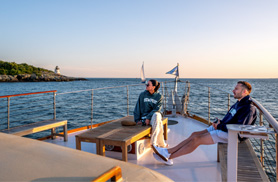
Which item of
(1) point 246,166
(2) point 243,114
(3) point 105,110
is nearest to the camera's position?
(1) point 246,166

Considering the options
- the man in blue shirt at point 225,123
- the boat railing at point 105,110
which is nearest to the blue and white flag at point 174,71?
the boat railing at point 105,110

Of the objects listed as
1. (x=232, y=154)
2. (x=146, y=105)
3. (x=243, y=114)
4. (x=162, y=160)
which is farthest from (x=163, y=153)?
(x=232, y=154)

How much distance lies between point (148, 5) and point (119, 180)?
7.04 meters

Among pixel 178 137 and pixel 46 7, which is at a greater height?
pixel 46 7

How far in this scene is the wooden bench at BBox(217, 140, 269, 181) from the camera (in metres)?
1.65

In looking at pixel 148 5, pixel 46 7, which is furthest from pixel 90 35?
pixel 148 5

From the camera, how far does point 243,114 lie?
6.63ft

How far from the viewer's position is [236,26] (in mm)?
8398

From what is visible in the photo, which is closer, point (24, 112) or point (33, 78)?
point (24, 112)

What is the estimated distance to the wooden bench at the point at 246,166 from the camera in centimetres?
165

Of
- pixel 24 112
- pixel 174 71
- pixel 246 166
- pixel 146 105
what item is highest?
pixel 174 71

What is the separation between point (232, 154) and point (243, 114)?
0.75m

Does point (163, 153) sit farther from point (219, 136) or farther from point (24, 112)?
point (24, 112)

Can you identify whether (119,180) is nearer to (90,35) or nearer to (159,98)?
(159,98)
